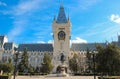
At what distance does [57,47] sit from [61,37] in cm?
595

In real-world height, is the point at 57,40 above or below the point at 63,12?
below

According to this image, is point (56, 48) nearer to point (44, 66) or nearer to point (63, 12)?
point (63, 12)

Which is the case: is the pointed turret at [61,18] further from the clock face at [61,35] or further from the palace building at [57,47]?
the clock face at [61,35]

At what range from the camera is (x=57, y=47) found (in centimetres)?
12175

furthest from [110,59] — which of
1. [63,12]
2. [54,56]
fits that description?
[63,12]

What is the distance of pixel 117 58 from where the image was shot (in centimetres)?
5222

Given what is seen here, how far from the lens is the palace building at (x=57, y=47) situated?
4769 inches

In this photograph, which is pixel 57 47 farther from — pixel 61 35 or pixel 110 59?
pixel 110 59

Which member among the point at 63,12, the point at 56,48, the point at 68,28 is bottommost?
the point at 56,48

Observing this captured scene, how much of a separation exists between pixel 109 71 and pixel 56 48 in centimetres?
6915

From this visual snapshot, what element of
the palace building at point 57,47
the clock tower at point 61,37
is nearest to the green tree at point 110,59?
the palace building at point 57,47

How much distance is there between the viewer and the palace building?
121125 millimetres

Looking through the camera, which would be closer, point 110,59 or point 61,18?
point 110,59

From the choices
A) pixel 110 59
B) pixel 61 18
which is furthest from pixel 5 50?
pixel 110 59
